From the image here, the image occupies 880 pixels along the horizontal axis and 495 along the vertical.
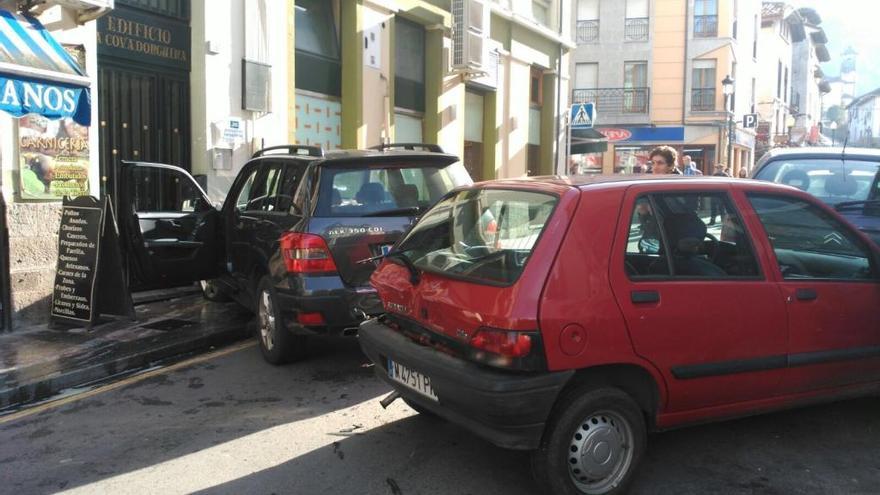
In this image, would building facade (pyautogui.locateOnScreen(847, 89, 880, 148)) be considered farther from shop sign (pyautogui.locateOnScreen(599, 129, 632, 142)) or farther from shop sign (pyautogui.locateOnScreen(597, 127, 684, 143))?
shop sign (pyautogui.locateOnScreen(599, 129, 632, 142))

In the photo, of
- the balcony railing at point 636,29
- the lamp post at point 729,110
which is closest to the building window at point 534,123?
the lamp post at point 729,110

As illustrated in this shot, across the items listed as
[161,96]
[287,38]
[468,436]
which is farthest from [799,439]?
[287,38]

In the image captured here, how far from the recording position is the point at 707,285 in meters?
3.59

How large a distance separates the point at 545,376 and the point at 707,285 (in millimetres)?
1052

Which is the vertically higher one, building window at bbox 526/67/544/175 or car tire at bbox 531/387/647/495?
building window at bbox 526/67/544/175

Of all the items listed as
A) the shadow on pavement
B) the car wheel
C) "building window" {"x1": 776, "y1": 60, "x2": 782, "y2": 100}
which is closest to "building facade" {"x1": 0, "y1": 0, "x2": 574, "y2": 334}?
the car wheel

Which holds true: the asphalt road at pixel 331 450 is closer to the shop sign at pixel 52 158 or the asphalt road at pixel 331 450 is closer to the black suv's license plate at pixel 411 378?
the black suv's license plate at pixel 411 378

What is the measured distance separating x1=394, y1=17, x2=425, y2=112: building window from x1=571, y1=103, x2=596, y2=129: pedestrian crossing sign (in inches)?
245

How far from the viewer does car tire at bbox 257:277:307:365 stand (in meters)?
5.73

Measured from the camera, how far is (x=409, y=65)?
14672mm

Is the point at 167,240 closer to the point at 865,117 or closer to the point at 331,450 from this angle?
the point at 331,450

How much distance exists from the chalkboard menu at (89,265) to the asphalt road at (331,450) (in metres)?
1.97

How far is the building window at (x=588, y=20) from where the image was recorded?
1412 inches

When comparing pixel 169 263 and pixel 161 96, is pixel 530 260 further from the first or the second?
pixel 161 96
